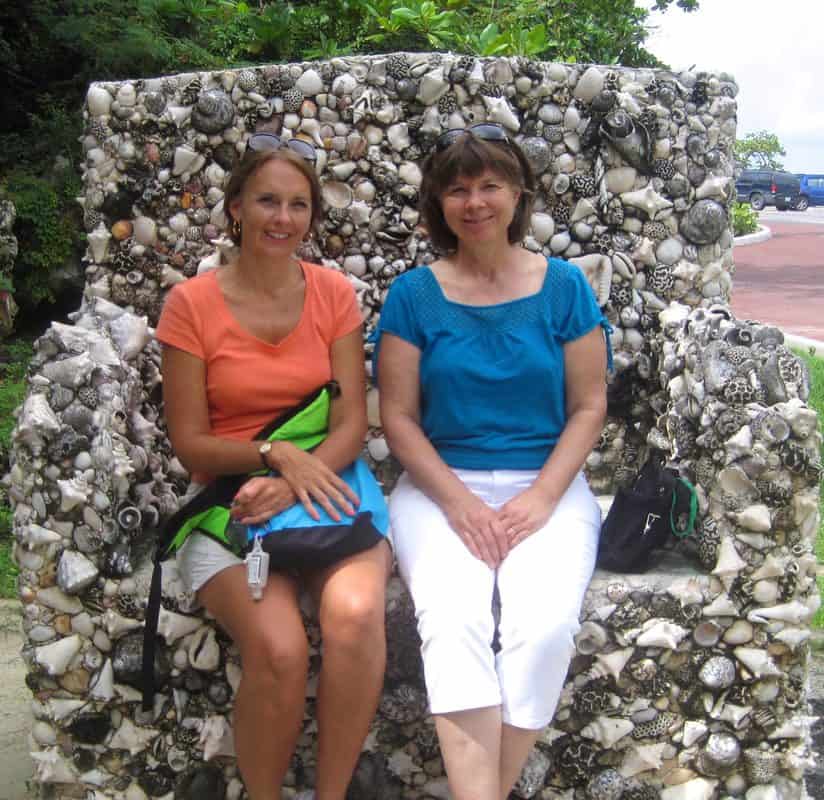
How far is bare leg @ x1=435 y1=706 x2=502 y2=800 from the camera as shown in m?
2.18

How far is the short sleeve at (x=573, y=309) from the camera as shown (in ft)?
8.87

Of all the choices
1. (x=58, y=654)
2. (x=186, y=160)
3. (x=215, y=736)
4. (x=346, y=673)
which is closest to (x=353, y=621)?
(x=346, y=673)

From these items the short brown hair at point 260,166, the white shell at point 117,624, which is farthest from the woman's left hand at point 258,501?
the short brown hair at point 260,166

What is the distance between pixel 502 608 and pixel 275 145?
A: 127cm

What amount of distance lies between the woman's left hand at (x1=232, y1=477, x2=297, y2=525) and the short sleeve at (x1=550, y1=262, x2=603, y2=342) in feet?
2.76

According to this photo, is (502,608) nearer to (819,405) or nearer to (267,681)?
(267,681)

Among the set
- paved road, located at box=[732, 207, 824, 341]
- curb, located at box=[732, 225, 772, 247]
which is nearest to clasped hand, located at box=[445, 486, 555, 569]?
paved road, located at box=[732, 207, 824, 341]

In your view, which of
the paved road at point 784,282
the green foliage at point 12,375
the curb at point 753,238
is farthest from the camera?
the curb at point 753,238

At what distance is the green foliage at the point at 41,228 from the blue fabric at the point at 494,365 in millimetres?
4451

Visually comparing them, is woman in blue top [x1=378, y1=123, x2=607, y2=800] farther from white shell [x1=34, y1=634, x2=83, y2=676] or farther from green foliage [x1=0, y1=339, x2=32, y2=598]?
green foliage [x1=0, y1=339, x2=32, y2=598]

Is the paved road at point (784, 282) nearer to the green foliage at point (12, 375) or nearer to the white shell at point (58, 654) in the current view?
the green foliage at point (12, 375)

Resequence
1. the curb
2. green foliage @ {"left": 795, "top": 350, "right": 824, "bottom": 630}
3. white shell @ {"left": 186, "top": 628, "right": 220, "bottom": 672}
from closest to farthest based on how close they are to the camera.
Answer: white shell @ {"left": 186, "top": 628, "right": 220, "bottom": 672} → green foliage @ {"left": 795, "top": 350, "right": 824, "bottom": 630} → the curb

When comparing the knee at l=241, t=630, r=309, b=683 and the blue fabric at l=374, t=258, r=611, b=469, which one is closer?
the knee at l=241, t=630, r=309, b=683

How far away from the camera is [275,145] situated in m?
2.63
